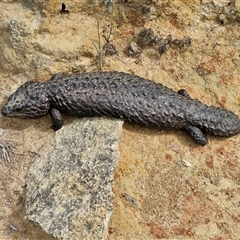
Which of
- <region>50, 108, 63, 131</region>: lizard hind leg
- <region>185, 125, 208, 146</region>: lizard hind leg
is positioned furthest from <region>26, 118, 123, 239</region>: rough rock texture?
<region>185, 125, 208, 146</region>: lizard hind leg

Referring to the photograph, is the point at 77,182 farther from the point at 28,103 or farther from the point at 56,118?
the point at 28,103

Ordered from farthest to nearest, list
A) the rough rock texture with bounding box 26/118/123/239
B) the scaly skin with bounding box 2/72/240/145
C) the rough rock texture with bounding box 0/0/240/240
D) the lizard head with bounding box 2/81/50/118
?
the lizard head with bounding box 2/81/50/118 → the scaly skin with bounding box 2/72/240/145 → the rough rock texture with bounding box 0/0/240/240 → the rough rock texture with bounding box 26/118/123/239

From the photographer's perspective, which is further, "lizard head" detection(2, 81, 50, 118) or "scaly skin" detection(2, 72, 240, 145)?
"lizard head" detection(2, 81, 50, 118)

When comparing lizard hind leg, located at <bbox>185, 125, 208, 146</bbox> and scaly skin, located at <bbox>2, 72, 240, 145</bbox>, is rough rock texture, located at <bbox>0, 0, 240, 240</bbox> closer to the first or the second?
lizard hind leg, located at <bbox>185, 125, 208, 146</bbox>

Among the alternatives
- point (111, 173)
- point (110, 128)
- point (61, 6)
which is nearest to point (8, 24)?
point (61, 6)

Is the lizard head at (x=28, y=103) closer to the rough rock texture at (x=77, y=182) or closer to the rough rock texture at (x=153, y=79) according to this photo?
the rough rock texture at (x=153, y=79)

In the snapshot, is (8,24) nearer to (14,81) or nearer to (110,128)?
(14,81)

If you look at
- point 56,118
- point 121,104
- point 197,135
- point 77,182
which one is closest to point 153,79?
point 121,104
